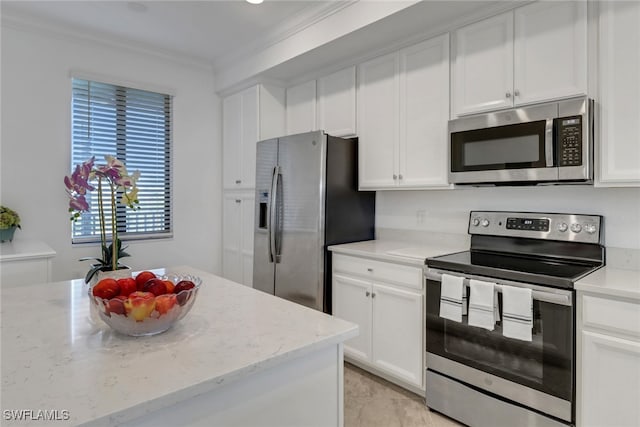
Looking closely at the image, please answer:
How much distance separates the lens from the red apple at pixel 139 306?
3.13ft

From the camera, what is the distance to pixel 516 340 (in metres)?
1.83

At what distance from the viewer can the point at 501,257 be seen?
227 centimetres

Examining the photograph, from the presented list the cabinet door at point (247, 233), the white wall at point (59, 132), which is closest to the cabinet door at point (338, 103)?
the cabinet door at point (247, 233)

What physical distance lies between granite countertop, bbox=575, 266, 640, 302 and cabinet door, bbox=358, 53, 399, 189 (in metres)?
1.37

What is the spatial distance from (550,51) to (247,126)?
2647 mm

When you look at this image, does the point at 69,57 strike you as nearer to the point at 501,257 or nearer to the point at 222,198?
the point at 222,198

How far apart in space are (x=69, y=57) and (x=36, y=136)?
0.75 metres

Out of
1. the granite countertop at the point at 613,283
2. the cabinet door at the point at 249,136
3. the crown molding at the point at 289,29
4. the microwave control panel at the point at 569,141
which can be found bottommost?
the granite countertop at the point at 613,283

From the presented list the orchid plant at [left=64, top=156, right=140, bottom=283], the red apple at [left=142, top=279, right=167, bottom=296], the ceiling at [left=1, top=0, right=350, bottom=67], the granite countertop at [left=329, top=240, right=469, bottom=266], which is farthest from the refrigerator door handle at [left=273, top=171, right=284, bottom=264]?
the red apple at [left=142, top=279, right=167, bottom=296]

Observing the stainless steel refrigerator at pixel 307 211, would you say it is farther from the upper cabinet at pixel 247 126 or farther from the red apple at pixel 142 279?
the red apple at pixel 142 279

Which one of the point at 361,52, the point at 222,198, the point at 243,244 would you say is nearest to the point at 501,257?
the point at 361,52

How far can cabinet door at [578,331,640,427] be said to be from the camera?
1.52 metres

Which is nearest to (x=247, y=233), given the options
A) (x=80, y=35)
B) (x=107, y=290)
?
(x=80, y=35)

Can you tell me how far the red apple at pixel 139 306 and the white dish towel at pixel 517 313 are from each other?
161 centimetres
